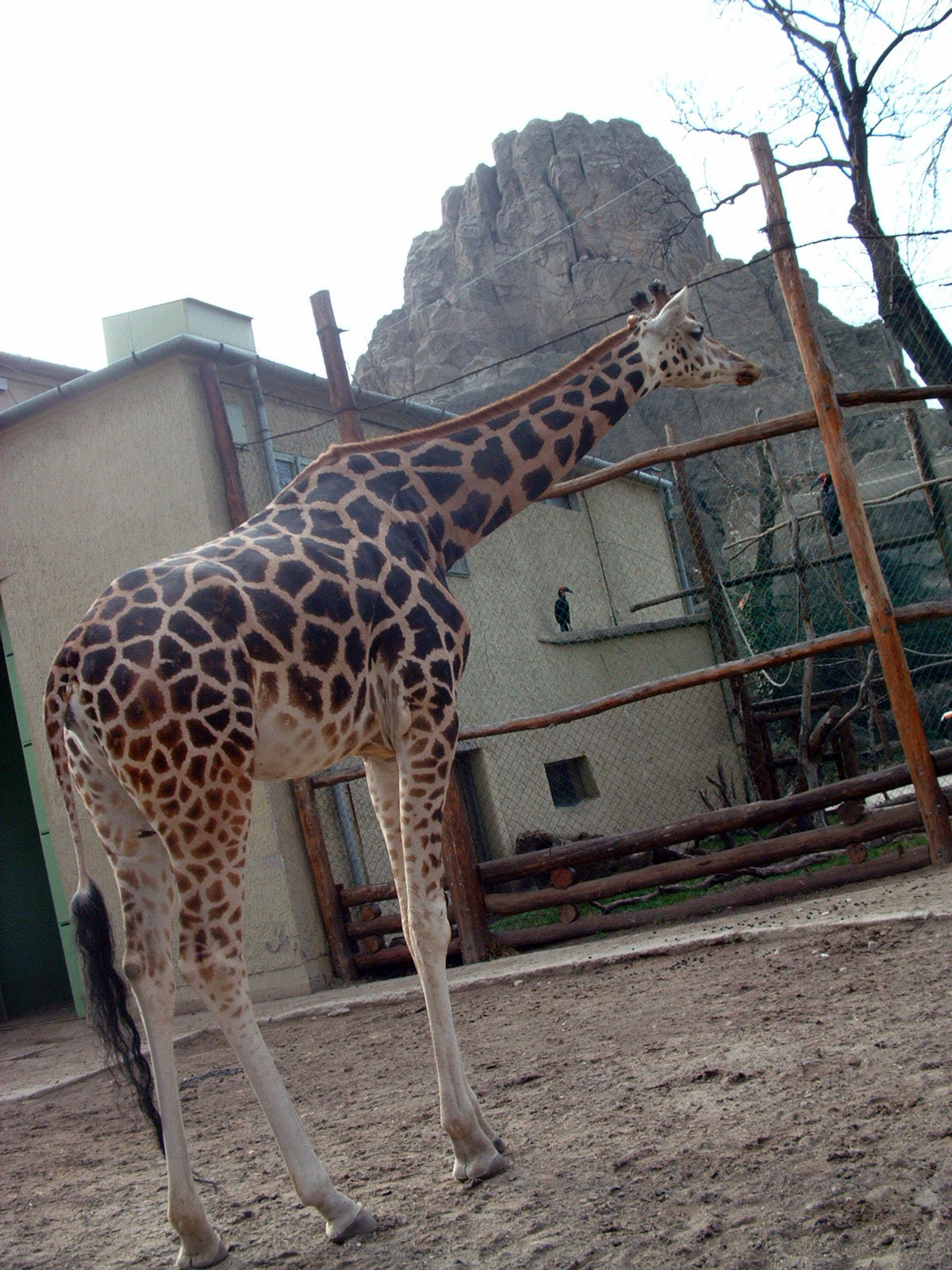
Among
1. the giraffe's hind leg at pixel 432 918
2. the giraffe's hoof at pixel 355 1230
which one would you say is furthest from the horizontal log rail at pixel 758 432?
the giraffe's hoof at pixel 355 1230

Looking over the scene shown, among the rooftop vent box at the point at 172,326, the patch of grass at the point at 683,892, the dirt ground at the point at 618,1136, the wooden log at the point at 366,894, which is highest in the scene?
the rooftop vent box at the point at 172,326

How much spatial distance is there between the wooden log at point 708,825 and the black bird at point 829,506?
11.2 ft

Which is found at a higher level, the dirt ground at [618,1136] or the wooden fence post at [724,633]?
the wooden fence post at [724,633]

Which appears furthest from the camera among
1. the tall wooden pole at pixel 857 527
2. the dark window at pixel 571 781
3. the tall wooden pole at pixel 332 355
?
the dark window at pixel 571 781

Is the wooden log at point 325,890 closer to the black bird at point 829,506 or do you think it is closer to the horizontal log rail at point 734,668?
the horizontal log rail at point 734,668

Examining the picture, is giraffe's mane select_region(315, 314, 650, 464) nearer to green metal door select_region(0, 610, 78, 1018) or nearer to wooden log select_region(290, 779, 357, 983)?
wooden log select_region(290, 779, 357, 983)

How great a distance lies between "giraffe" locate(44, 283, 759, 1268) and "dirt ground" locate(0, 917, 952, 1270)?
31 centimetres

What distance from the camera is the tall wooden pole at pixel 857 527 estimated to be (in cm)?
633

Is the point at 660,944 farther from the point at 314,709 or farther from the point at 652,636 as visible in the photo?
the point at 652,636

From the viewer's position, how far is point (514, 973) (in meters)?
6.09

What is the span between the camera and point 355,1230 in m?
2.78

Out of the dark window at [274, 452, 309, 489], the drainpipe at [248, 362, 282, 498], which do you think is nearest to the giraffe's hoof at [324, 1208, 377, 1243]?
the drainpipe at [248, 362, 282, 498]

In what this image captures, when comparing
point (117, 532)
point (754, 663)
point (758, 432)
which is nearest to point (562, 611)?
point (117, 532)

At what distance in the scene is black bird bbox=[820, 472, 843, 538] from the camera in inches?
391
